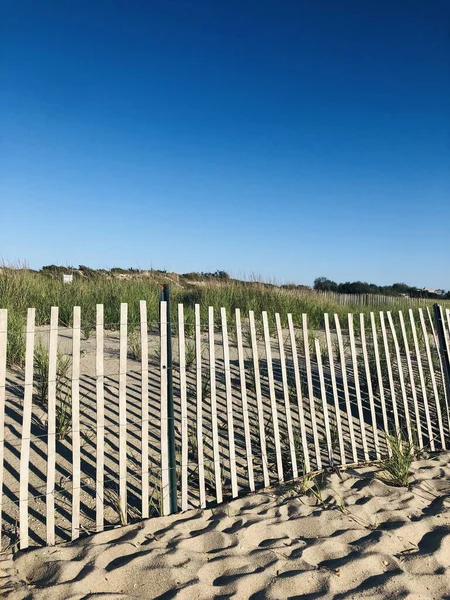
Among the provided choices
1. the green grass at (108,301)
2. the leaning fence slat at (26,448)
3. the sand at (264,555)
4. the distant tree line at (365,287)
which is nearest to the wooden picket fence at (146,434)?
the leaning fence slat at (26,448)

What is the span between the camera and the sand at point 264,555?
2385 mm

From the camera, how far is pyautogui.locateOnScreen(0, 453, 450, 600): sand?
238 centimetres

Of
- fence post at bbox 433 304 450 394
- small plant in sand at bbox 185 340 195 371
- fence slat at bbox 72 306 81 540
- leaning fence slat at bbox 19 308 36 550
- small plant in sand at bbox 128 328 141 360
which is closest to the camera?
leaning fence slat at bbox 19 308 36 550

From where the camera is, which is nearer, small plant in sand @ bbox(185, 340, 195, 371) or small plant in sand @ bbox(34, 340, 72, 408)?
small plant in sand @ bbox(34, 340, 72, 408)

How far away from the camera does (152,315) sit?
8.70 m

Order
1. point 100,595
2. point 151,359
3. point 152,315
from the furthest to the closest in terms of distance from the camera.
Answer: point 152,315 → point 151,359 → point 100,595

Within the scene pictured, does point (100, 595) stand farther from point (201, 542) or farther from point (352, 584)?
point (352, 584)

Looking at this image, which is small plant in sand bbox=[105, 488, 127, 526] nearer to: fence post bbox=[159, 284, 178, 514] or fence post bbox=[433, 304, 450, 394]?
fence post bbox=[159, 284, 178, 514]

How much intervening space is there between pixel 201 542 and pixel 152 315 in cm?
614

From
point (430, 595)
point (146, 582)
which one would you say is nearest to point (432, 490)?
point (430, 595)

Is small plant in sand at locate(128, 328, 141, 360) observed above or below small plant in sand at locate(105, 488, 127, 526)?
above

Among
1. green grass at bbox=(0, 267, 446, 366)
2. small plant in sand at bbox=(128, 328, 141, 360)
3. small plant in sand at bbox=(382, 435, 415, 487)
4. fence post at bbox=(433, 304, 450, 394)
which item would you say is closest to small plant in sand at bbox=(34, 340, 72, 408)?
green grass at bbox=(0, 267, 446, 366)

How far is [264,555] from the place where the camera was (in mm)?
2686

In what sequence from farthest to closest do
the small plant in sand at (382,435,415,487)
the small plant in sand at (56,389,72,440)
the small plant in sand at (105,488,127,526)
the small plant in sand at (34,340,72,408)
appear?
the small plant in sand at (34,340,72,408) < the small plant in sand at (56,389,72,440) < the small plant in sand at (382,435,415,487) < the small plant in sand at (105,488,127,526)
